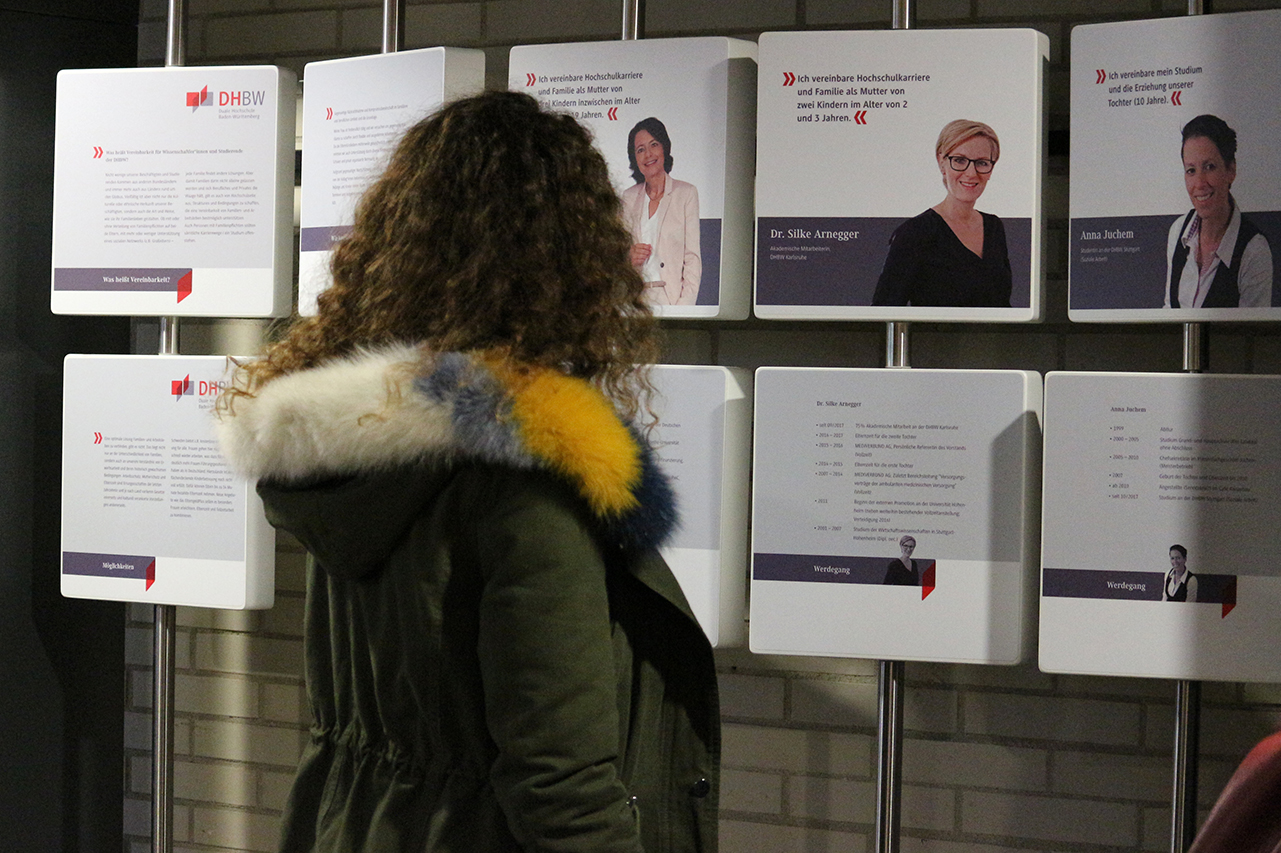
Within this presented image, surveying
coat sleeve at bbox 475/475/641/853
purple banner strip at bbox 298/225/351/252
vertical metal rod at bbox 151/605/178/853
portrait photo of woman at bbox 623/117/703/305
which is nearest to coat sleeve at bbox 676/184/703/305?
portrait photo of woman at bbox 623/117/703/305

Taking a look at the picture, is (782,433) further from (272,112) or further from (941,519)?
(272,112)

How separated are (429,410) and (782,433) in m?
1.02

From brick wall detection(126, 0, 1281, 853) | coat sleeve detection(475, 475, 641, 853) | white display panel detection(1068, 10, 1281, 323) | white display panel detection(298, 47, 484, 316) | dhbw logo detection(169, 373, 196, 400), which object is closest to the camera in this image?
coat sleeve detection(475, 475, 641, 853)

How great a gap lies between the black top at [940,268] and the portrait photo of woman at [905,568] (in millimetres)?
381

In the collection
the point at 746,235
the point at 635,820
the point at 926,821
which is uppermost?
the point at 746,235

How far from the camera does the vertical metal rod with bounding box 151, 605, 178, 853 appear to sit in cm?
270

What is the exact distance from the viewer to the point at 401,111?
2.34 meters

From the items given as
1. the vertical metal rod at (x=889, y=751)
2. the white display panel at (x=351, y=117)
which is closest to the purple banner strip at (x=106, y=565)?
the white display panel at (x=351, y=117)

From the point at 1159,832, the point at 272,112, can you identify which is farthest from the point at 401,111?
the point at 1159,832

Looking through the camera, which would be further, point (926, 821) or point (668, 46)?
point (926, 821)

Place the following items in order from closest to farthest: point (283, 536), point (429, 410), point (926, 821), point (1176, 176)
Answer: point (429, 410)
point (1176, 176)
point (926, 821)
point (283, 536)

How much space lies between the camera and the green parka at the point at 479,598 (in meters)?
1.24

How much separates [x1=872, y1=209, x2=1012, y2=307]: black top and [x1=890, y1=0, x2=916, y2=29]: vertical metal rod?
35 cm

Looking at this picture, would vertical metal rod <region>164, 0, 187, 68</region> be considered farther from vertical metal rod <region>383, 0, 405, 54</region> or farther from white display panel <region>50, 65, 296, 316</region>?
vertical metal rod <region>383, 0, 405, 54</region>
